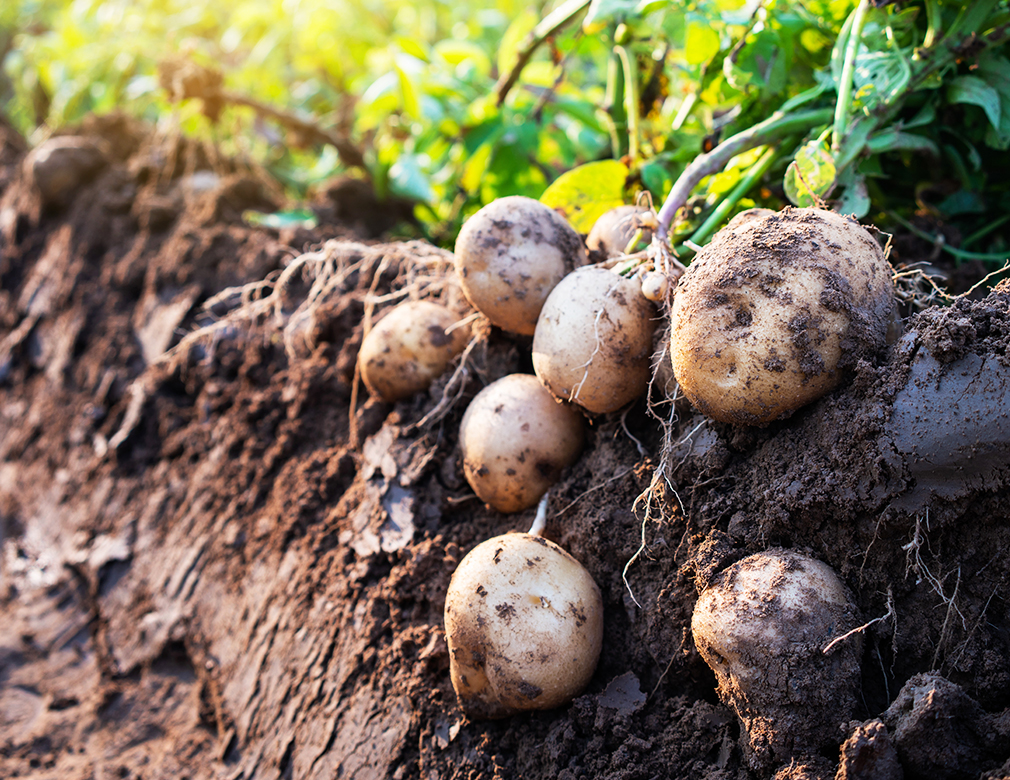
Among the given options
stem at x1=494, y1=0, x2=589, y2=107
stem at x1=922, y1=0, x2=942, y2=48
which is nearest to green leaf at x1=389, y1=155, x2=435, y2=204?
stem at x1=494, y1=0, x2=589, y2=107

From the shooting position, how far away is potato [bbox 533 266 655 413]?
5.80 feet

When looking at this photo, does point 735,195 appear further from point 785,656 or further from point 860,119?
point 785,656

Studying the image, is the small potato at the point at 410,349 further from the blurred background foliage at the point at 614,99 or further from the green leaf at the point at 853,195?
the green leaf at the point at 853,195

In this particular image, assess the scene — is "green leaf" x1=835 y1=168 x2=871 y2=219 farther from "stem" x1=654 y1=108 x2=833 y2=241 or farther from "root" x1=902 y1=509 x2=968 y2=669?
"root" x1=902 y1=509 x2=968 y2=669

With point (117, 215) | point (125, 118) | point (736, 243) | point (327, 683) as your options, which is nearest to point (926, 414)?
point (736, 243)

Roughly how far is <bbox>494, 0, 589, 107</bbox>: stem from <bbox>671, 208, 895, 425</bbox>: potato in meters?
1.43

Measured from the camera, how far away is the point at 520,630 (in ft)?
5.25

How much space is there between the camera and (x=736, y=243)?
5.09 ft

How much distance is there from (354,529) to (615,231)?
3.96ft

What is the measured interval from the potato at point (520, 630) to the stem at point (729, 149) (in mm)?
911

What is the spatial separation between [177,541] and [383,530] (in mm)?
1195

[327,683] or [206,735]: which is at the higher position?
[327,683]

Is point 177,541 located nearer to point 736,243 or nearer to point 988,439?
point 736,243

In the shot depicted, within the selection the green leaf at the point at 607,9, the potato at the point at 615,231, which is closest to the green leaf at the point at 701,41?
the green leaf at the point at 607,9
